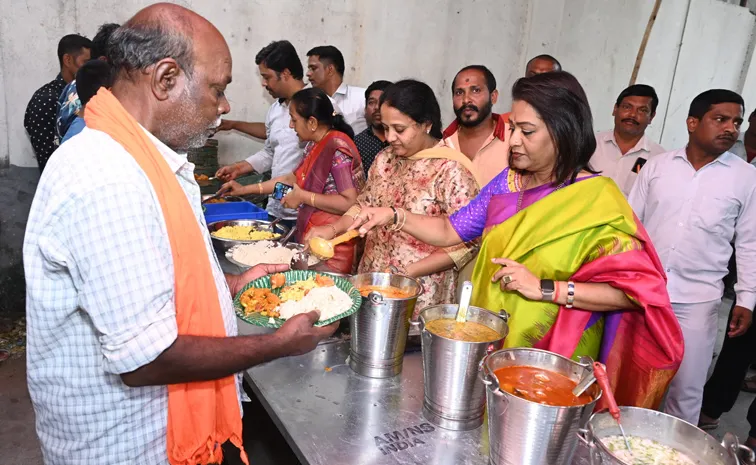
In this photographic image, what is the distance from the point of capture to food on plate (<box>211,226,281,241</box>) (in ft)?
11.0

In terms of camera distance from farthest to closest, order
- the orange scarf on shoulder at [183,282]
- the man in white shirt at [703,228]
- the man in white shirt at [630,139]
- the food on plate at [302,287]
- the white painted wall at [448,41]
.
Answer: the white painted wall at [448,41] → the man in white shirt at [630,139] → the man in white shirt at [703,228] → the food on plate at [302,287] → the orange scarf on shoulder at [183,282]

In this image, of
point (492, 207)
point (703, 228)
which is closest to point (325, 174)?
point (492, 207)

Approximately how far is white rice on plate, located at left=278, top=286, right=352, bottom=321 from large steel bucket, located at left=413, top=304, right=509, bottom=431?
28 cm

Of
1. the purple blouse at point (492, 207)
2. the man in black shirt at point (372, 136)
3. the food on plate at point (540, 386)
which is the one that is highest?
the man in black shirt at point (372, 136)

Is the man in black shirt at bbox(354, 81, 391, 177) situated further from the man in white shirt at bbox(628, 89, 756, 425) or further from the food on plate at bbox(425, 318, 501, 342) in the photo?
the food on plate at bbox(425, 318, 501, 342)

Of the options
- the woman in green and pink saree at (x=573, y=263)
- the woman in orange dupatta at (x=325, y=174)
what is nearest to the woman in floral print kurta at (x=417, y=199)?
the woman in orange dupatta at (x=325, y=174)

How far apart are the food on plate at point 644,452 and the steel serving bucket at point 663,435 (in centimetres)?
1

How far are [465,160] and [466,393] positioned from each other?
1.51 metres

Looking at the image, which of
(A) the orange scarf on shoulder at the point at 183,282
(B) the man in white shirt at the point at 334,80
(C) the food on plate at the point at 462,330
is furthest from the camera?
(B) the man in white shirt at the point at 334,80

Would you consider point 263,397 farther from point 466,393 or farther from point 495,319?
point 495,319

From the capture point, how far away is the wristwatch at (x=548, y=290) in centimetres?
179

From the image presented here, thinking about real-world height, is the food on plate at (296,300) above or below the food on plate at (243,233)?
above

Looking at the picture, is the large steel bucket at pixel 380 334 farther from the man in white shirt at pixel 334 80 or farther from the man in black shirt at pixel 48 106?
the man in black shirt at pixel 48 106

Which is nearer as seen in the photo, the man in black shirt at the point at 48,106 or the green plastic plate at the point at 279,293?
the green plastic plate at the point at 279,293
